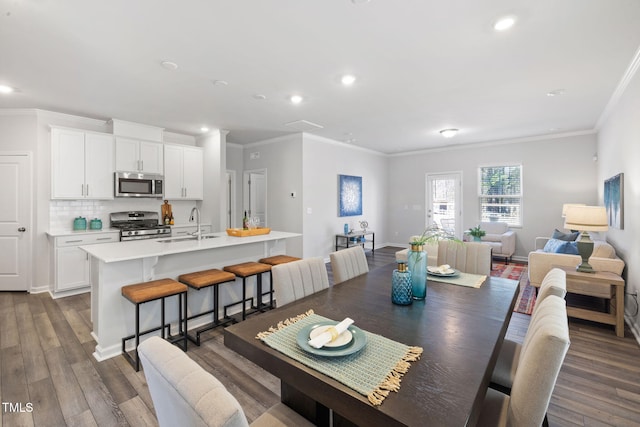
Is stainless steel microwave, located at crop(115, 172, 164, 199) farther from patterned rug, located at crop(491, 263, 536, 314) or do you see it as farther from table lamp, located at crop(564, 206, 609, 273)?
table lamp, located at crop(564, 206, 609, 273)

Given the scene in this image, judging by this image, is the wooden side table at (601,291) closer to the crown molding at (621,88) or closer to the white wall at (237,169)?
the crown molding at (621,88)

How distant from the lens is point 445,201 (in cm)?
768

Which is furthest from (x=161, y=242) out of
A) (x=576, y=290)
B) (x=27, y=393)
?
(x=576, y=290)

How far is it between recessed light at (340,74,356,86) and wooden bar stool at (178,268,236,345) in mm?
2423

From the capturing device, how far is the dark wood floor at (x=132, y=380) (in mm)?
1922

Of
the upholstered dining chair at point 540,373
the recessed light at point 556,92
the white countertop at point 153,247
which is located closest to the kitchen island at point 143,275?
the white countertop at point 153,247

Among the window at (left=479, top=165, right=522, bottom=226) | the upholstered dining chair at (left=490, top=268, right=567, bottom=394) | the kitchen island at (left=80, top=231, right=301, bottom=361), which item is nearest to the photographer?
the upholstered dining chair at (left=490, top=268, right=567, bottom=394)

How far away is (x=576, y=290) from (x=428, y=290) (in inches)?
107

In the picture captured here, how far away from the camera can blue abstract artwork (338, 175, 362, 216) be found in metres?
6.86

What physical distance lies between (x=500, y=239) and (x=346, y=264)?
17.1 ft

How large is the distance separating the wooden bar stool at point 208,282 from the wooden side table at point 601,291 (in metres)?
3.67

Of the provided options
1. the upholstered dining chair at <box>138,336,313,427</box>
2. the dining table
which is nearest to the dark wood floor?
the dining table

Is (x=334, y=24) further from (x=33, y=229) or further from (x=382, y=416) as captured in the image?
(x=33, y=229)

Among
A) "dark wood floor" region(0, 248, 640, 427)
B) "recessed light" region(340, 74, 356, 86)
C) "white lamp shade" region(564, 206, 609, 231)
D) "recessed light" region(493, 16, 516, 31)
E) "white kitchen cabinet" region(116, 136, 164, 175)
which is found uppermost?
"recessed light" region(340, 74, 356, 86)
